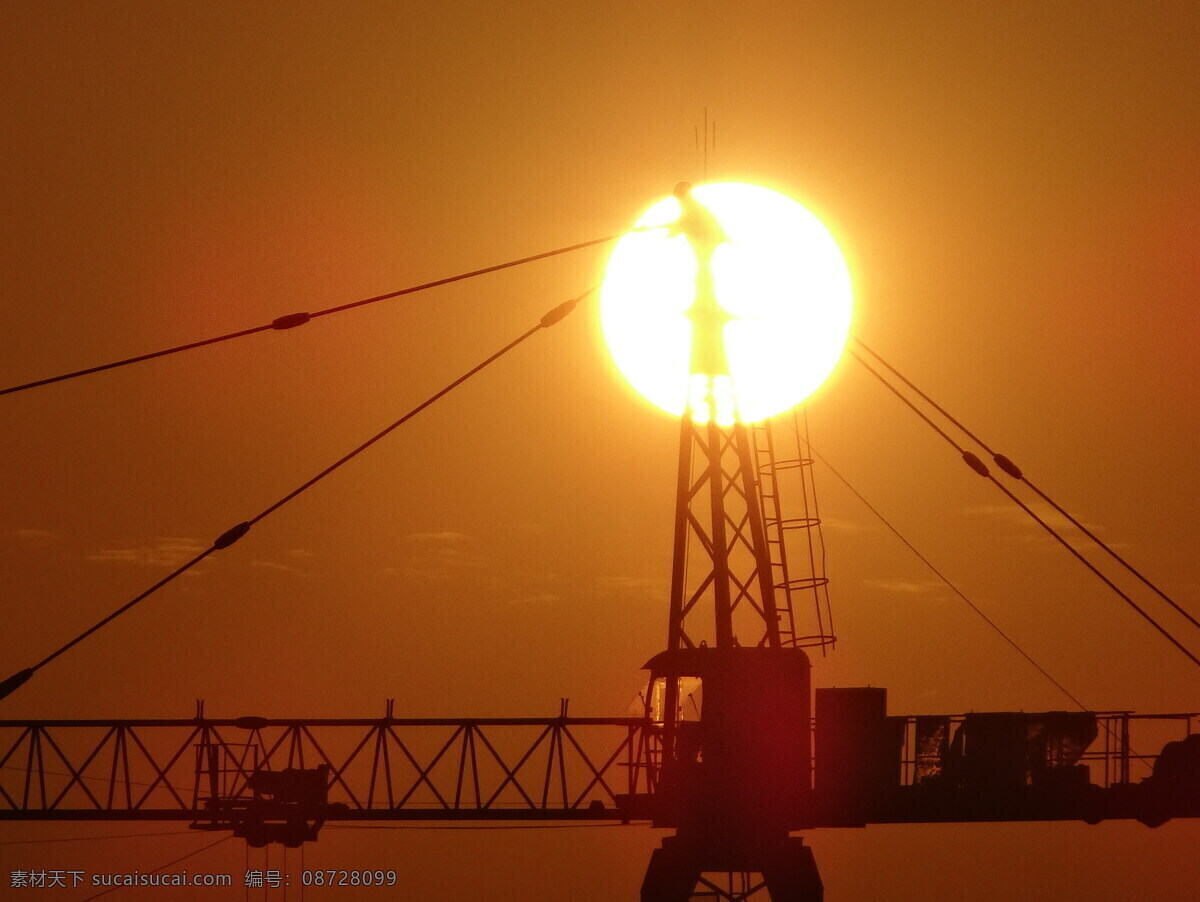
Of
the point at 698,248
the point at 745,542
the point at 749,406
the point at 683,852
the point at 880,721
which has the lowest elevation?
the point at 683,852

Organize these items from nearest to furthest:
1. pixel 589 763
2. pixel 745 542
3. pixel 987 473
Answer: pixel 987 473, pixel 745 542, pixel 589 763

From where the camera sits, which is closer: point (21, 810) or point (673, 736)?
point (673, 736)

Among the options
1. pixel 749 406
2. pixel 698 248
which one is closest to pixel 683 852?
pixel 749 406

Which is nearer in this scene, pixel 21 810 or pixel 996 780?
pixel 996 780

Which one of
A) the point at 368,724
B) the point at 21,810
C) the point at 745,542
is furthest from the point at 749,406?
the point at 21,810

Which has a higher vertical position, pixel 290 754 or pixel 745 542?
pixel 745 542

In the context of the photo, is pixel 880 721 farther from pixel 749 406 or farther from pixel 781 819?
pixel 749 406

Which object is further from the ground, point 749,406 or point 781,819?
point 749,406

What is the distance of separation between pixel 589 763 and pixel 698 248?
13.8m

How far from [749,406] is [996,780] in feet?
35.4

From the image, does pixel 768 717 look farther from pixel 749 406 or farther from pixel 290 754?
pixel 290 754

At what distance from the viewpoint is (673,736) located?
43375mm

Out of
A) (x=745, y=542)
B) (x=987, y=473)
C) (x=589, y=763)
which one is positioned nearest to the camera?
(x=987, y=473)

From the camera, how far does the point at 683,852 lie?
42.6 m
